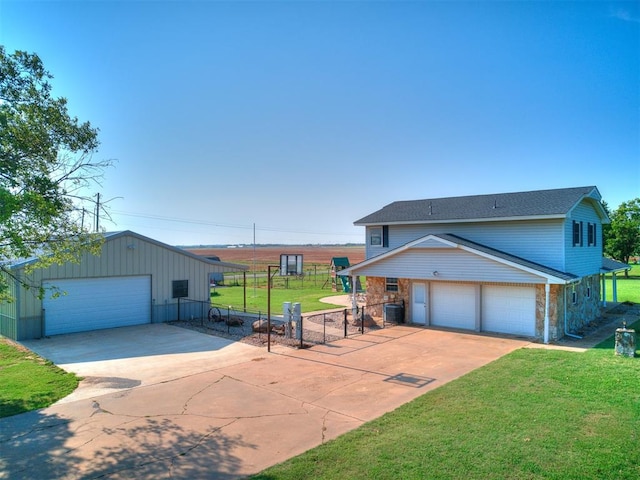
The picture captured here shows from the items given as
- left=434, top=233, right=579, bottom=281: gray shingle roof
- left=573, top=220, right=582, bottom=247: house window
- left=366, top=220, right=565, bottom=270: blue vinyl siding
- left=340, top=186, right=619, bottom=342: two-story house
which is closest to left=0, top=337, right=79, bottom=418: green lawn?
left=340, top=186, right=619, bottom=342: two-story house

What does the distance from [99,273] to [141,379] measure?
8.43 m

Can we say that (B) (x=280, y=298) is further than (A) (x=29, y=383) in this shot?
Yes

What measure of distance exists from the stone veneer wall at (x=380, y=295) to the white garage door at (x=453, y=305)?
132 centimetres

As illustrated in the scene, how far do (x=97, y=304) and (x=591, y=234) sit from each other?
869 inches

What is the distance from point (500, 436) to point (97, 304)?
1601 centimetres

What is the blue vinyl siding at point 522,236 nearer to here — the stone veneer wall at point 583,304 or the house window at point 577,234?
the stone veneer wall at point 583,304

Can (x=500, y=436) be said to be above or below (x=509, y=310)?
below

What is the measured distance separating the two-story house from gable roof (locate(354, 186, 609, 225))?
5cm

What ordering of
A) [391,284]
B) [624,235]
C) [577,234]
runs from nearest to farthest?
[577,234], [391,284], [624,235]

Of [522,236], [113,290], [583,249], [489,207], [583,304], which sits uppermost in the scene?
[489,207]

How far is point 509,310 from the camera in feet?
53.1

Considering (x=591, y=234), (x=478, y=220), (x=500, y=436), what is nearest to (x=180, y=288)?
(x=478, y=220)

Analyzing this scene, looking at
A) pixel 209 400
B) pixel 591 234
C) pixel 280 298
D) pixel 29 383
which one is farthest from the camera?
pixel 280 298

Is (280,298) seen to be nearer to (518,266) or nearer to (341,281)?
(341,281)
